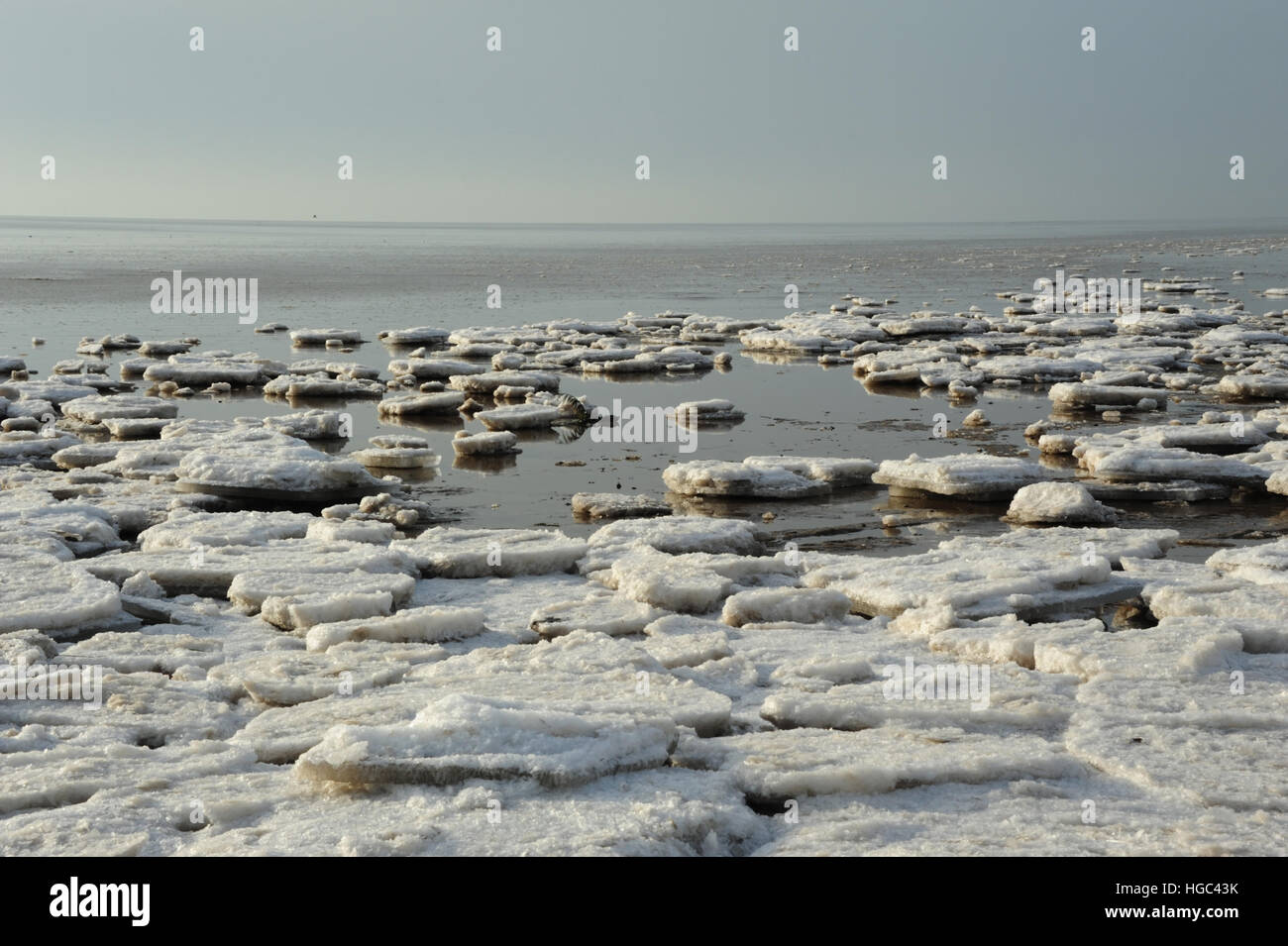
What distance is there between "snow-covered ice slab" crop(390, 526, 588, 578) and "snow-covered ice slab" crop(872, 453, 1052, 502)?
290cm

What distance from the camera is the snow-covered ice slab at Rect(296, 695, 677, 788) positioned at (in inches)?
155

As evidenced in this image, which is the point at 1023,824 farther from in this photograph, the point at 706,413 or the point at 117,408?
the point at 117,408

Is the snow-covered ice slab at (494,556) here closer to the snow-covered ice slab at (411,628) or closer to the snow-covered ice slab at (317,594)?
the snow-covered ice slab at (317,594)

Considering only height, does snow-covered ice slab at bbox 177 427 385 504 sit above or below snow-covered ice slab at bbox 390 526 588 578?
above

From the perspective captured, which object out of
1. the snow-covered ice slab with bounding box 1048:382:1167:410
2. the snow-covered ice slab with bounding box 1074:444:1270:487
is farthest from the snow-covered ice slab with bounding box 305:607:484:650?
the snow-covered ice slab with bounding box 1048:382:1167:410

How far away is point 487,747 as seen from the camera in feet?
13.3

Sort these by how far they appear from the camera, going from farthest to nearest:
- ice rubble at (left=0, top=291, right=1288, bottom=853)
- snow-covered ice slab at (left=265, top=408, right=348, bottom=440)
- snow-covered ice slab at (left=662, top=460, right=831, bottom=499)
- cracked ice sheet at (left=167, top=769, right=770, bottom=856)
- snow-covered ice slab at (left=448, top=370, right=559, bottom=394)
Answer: snow-covered ice slab at (left=448, top=370, right=559, bottom=394)
snow-covered ice slab at (left=265, top=408, right=348, bottom=440)
snow-covered ice slab at (left=662, top=460, right=831, bottom=499)
ice rubble at (left=0, top=291, right=1288, bottom=853)
cracked ice sheet at (left=167, top=769, right=770, bottom=856)

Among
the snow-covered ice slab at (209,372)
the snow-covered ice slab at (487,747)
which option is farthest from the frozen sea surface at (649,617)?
the snow-covered ice slab at (209,372)

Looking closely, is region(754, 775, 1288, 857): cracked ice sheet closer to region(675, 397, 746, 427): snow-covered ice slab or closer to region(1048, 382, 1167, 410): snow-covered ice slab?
region(675, 397, 746, 427): snow-covered ice slab

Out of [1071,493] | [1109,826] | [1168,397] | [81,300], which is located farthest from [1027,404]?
[81,300]

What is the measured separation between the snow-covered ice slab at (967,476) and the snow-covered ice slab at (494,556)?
2.90 meters

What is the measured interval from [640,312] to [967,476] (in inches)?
691

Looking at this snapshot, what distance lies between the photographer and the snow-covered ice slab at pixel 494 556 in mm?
6875
